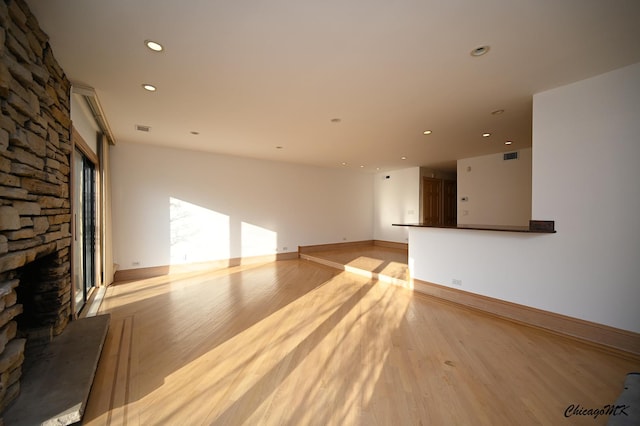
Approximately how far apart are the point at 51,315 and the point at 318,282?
353 cm

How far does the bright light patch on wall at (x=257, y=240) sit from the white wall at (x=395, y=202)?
3.77m

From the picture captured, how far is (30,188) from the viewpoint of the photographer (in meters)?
1.85

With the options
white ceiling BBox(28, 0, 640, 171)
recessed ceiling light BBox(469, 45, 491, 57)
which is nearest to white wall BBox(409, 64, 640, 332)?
white ceiling BBox(28, 0, 640, 171)

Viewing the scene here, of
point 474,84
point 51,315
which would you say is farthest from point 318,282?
point 474,84

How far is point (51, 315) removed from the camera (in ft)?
7.65

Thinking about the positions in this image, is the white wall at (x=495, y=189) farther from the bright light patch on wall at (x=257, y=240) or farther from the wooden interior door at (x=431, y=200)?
the bright light patch on wall at (x=257, y=240)

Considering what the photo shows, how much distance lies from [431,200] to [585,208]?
5275mm

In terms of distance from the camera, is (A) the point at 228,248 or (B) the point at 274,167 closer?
(A) the point at 228,248

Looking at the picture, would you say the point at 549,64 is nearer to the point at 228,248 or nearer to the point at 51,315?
the point at 51,315

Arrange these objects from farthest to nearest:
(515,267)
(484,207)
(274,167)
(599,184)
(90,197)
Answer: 1. (274,167)
2. (484,207)
3. (90,197)
4. (515,267)
5. (599,184)

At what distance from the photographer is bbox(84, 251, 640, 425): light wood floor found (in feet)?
5.67

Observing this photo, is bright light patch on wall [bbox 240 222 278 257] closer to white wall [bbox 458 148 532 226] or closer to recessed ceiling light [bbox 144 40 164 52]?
recessed ceiling light [bbox 144 40 164 52]

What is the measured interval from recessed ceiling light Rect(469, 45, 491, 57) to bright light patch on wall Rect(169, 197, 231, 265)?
545cm

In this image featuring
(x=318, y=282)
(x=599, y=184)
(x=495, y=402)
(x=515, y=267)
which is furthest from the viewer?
(x=318, y=282)
